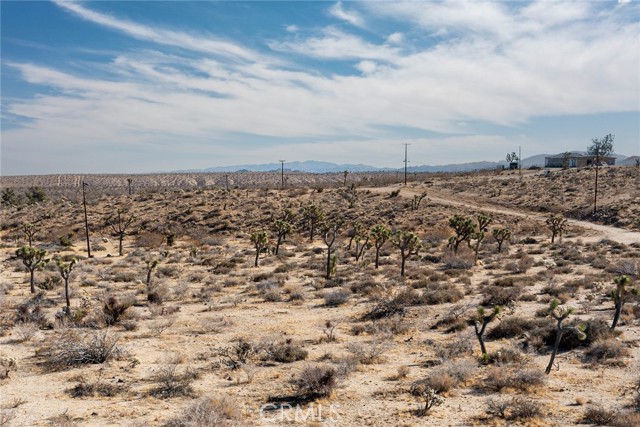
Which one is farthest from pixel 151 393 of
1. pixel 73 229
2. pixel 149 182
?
pixel 149 182

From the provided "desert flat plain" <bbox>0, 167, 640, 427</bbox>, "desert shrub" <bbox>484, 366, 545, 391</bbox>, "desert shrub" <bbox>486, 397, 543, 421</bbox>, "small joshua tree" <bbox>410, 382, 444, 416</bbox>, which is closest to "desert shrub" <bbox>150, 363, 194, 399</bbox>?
"desert flat plain" <bbox>0, 167, 640, 427</bbox>

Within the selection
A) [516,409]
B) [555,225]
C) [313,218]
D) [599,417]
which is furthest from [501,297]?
[313,218]

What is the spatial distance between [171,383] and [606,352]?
12.4 m

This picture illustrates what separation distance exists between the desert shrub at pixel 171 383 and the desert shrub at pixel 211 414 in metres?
1.02

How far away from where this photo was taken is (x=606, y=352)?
527 inches

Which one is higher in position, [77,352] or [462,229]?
[462,229]

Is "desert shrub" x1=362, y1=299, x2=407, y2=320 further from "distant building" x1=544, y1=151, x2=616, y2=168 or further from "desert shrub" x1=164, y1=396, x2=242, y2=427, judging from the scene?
"distant building" x1=544, y1=151, x2=616, y2=168

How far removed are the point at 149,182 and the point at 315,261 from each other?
16013 cm

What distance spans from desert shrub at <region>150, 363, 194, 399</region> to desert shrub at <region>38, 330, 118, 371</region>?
216 cm

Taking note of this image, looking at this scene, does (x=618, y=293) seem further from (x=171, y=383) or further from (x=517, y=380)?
(x=171, y=383)

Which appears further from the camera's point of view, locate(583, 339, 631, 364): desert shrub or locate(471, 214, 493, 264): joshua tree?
locate(471, 214, 493, 264): joshua tree

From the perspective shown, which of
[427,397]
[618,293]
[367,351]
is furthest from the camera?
[618,293]

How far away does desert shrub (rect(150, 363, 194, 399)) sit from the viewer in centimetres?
1147

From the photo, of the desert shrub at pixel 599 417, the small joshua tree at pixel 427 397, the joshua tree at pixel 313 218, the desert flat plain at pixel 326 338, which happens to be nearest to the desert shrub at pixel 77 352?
the desert flat plain at pixel 326 338
